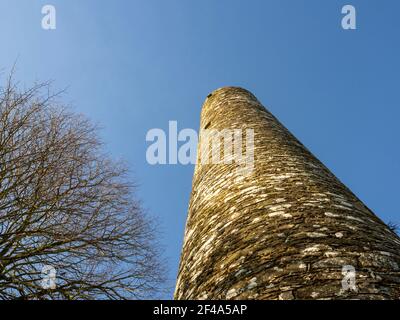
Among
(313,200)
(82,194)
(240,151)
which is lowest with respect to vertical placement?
(313,200)

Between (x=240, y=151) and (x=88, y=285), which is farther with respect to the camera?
(x=88, y=285)

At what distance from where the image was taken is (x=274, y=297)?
1436 mm

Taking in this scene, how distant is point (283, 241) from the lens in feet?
5.97

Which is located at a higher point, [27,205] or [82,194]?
[82,194]

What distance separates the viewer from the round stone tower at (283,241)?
147cm

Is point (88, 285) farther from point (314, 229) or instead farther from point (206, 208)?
point (314, 229)

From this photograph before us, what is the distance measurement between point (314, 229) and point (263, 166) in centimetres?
118

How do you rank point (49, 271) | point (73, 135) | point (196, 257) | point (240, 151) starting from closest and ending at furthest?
1. point (196, 257)
2. point (240, 151)
3. point (49, 271)
4. point (73, 135)

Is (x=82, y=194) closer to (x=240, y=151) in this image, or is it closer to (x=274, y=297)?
(x=240, y=151)

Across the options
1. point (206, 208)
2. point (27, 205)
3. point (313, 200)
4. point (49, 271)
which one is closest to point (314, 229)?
point (313, 200)

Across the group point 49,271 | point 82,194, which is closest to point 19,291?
point 49,271

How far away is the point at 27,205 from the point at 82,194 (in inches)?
40.2

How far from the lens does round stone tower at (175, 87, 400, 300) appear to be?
1474mm

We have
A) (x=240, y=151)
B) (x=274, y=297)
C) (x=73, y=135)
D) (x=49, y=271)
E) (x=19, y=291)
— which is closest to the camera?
(x=274, y=297)
